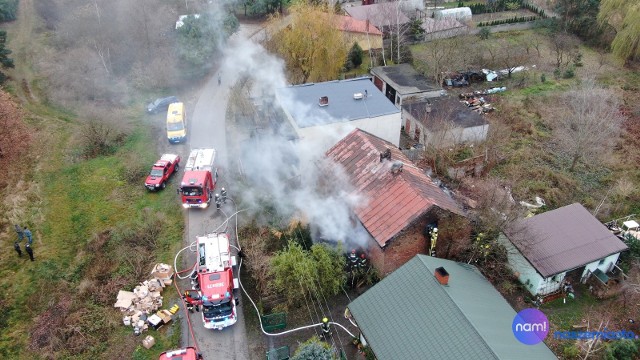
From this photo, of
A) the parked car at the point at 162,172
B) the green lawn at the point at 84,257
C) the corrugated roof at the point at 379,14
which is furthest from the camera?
the corrugated roof at the point at 379,14

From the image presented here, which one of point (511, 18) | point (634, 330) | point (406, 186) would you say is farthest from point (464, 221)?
point (511, 18)

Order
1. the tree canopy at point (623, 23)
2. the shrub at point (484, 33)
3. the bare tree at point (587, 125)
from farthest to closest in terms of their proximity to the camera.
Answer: the shrub at point (484, 33) → the tree canopy at point (623, 23) → the bare tree at point (587, 125)

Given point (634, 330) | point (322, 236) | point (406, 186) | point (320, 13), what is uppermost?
point (320, 13)

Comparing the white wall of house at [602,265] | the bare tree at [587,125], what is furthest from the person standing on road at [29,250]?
the bare tree at [587,125]


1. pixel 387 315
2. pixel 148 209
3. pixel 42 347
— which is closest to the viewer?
pixel 387 315

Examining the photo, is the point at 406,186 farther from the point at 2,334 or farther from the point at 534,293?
the point at 2,334

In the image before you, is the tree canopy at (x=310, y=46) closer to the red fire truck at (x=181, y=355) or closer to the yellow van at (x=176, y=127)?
the yellow van at (x=176, y=127)

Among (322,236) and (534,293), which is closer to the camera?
(534,293)
